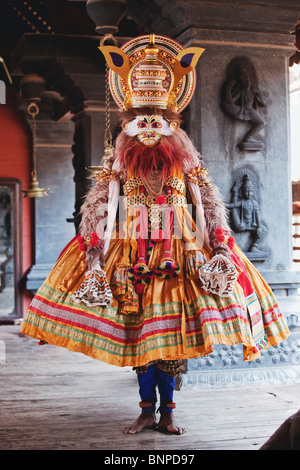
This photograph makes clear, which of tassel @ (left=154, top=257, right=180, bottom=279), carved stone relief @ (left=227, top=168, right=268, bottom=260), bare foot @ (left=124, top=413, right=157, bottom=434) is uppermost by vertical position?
carved stone relief @ (left=227, top=168, right=268, bottom=260)

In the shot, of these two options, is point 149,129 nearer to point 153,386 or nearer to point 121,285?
point 121,285

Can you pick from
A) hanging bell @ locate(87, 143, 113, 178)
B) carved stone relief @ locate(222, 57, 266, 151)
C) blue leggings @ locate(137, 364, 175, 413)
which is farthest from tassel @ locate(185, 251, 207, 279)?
carved stone relief @ locate(222, 57, 266, 151)

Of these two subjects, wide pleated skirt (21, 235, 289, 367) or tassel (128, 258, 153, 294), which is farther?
tassel (128, 258, 153, 294)

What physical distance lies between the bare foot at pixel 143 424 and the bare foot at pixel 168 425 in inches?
1.8

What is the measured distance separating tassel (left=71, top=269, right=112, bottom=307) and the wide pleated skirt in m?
0.05

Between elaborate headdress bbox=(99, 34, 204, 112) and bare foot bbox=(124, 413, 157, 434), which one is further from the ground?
elaborate headdress bbox=(99, 34, 204, 112)

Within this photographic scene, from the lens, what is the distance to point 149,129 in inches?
141

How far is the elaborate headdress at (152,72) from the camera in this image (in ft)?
11.7

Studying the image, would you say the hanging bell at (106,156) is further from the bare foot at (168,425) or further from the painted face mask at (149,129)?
the bare foot at (168,425)

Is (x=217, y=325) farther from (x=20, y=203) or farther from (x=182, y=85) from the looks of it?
(x=20, y=203)

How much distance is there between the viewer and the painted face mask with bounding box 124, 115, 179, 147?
358 centimetres

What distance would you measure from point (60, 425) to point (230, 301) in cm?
126

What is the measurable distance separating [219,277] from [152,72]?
3.84ft

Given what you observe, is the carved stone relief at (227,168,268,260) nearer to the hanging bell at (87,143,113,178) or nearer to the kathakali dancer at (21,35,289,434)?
the hanging bell at (87,143,113,178)
